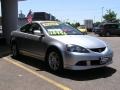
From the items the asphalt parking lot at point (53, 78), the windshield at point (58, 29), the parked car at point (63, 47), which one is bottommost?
the asphalt parking lot at point (53, 78)

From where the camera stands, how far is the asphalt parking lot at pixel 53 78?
24.2ft

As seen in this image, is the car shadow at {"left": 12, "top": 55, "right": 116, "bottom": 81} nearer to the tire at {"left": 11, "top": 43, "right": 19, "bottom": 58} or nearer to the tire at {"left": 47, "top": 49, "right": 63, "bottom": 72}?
the tire at {"left": 47, "top": 49, "right": 63, "bottom": 72}

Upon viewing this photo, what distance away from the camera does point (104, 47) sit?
349 inches

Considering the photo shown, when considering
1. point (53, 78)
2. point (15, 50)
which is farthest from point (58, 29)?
point (15, 50)

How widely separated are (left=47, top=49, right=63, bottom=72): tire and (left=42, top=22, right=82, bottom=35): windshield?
81cm

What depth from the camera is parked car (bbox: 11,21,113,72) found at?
8.38 metres

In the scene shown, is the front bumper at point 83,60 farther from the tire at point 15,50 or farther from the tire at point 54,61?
the tire at point 15,50

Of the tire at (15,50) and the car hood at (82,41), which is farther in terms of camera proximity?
the tire at (15,50)

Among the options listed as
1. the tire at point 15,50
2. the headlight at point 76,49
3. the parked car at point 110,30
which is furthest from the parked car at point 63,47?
the parked car at point 110,30

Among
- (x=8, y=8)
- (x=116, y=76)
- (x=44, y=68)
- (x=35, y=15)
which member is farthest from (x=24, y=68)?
(x=35, y=15)

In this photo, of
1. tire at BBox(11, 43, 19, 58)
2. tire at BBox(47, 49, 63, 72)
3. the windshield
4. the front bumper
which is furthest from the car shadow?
tire at BBox(11, 43, 19, 58)

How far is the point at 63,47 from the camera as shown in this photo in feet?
28.1

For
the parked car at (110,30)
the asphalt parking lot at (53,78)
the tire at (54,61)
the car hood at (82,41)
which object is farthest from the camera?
the parked car at (110,30)

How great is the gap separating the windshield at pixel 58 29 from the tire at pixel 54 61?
0.81 m
